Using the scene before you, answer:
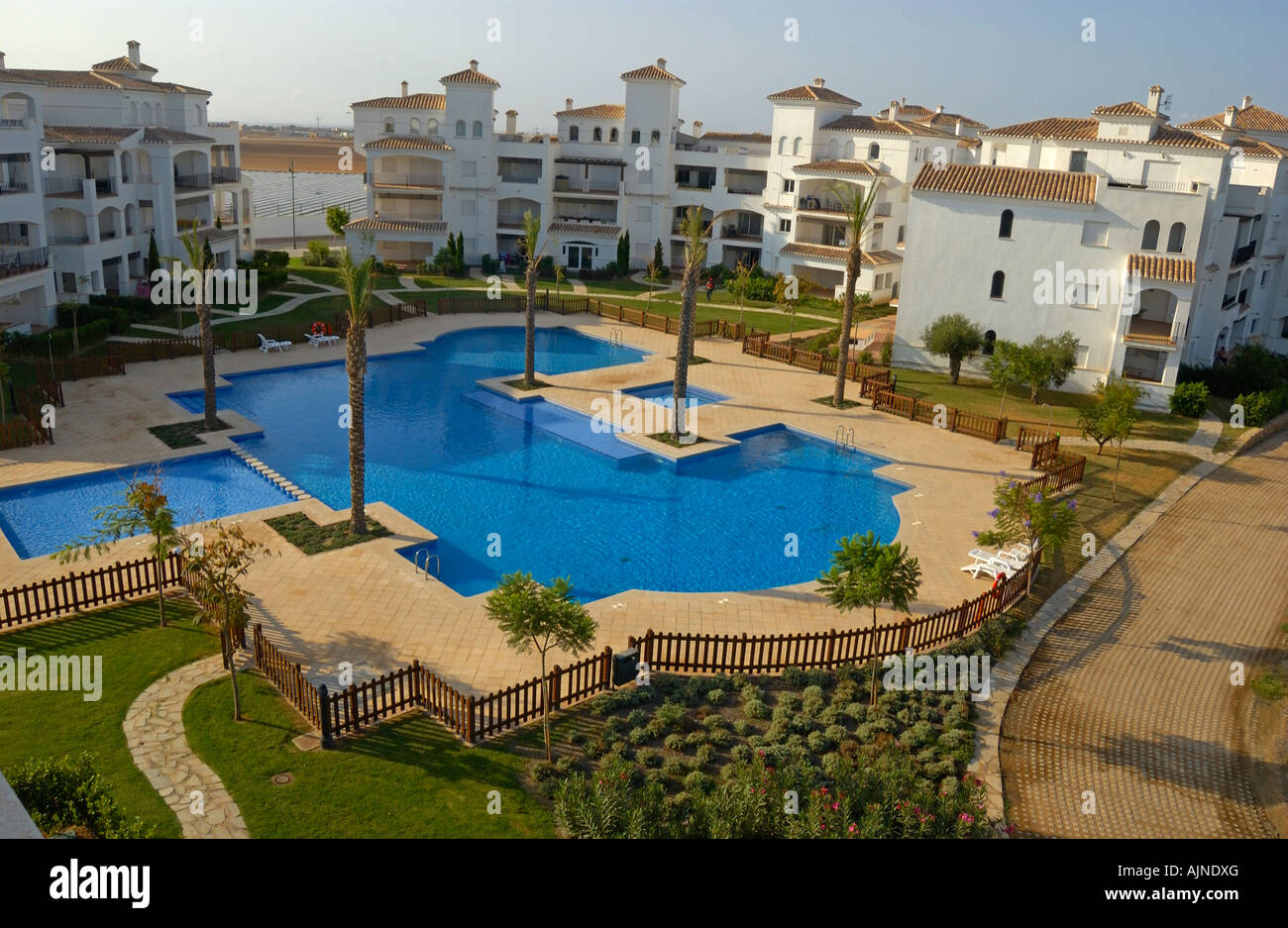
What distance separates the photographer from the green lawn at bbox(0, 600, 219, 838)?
581 inches

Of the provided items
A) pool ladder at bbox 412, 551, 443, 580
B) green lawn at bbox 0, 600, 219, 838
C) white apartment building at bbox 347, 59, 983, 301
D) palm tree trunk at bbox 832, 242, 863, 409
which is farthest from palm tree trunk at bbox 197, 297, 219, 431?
white apartment building at bbox 347, 59, 983, 301

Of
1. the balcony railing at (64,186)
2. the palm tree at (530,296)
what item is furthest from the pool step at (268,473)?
the balcony railing at (64,186)

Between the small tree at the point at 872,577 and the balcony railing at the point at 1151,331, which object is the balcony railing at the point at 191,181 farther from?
the balcony railing at the point at 1151,331

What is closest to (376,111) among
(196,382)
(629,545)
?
(196,382)

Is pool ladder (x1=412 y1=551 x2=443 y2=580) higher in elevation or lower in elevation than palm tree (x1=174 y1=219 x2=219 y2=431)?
lower

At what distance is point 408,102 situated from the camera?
66.6m

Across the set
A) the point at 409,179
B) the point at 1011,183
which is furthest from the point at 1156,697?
the point at 409,179

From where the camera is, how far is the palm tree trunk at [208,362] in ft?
98.0

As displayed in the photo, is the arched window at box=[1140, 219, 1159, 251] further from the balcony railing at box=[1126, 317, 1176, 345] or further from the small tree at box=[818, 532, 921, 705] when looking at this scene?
the small tree at box=[818, 532, 921, 705]

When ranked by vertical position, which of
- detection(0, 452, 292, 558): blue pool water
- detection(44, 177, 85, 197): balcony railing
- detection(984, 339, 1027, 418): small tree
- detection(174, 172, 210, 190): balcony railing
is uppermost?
detection(174, 172, 210, 190): balcony railing

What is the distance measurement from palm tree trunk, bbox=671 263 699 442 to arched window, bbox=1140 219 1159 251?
64.4ft

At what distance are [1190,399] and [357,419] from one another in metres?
32.9

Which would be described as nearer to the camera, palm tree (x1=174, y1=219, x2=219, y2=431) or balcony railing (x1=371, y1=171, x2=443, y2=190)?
palm tree (x1=174, y1=219, x2=219, y2=431)

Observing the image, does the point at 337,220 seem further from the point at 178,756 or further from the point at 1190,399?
the point at 178,756
